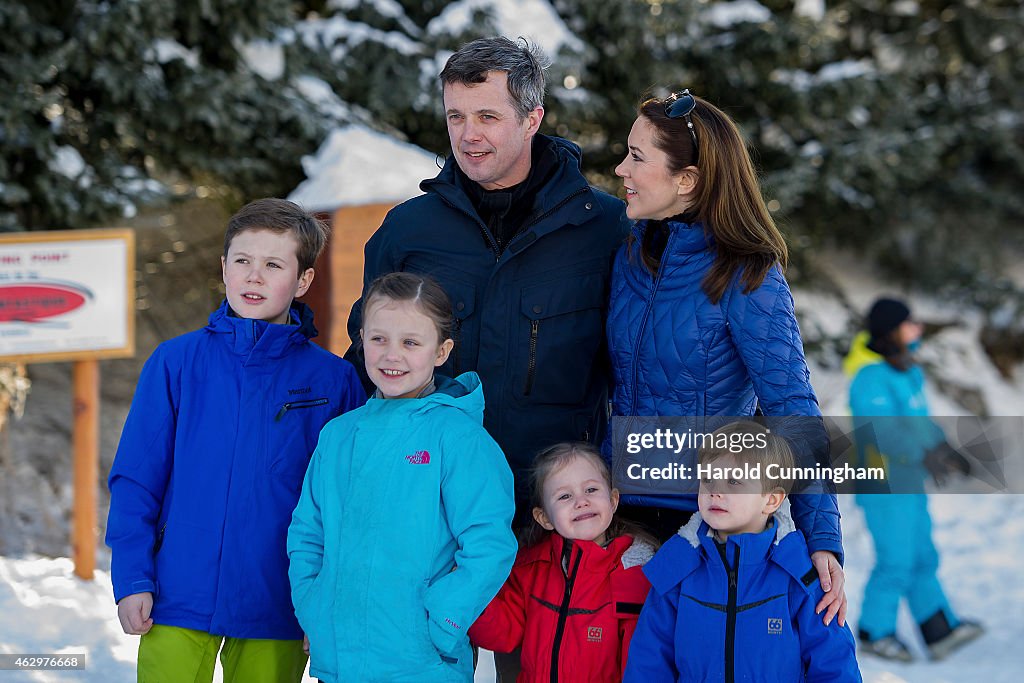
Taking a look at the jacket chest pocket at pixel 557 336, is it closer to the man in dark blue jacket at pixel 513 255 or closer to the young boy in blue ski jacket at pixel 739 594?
the man in dark blue jacket at pixel 513 255

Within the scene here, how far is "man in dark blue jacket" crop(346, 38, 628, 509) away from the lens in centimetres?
265

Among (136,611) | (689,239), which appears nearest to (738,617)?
(689,239)

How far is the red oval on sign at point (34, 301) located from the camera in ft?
16.9

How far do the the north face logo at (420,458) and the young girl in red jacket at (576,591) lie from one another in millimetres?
333

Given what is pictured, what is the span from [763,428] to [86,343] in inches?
160

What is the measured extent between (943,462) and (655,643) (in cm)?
388

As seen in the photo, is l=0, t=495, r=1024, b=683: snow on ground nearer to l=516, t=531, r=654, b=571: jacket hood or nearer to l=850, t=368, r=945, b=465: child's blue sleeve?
l=850, t=368, r=945, b=465: child's blue sleeve

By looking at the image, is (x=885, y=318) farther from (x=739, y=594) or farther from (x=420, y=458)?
(x=420, y=458)

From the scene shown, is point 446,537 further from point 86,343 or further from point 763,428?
point 86,343

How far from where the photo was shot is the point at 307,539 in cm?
242

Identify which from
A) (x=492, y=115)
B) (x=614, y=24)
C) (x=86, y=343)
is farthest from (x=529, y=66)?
(x=614, y=24)

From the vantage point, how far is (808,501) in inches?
95.0

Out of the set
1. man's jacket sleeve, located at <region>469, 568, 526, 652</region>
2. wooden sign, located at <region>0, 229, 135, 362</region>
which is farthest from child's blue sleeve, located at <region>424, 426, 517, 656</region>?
wooden sign, located at <region>0, 229, 135, 362</region>

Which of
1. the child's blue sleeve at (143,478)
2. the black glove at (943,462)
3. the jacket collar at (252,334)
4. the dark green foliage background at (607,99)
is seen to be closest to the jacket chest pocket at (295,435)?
the jacket collar at (252,334)
